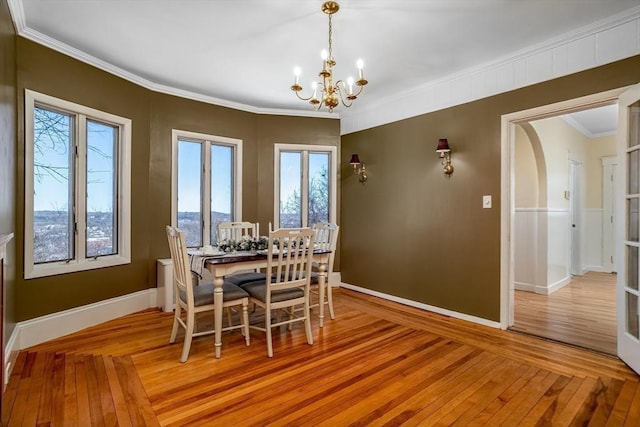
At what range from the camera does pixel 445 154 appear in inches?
150

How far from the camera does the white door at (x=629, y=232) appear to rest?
2461 millimetres

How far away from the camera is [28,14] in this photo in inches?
104

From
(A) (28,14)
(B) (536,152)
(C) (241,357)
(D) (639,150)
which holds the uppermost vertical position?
(A) (28,14)

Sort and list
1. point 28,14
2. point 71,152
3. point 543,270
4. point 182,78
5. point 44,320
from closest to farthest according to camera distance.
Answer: point 28,14
point 44,320
point 71,152
point 182,78
point 543,270

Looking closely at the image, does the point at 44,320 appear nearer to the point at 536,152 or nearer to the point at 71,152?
the point at 71,152

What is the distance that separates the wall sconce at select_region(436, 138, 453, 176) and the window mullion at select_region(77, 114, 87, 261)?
370cm

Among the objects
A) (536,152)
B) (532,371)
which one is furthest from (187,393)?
(536,152)

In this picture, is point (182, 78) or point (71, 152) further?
point (182, 78)

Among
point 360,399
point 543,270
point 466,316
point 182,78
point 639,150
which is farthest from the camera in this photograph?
point 543,270

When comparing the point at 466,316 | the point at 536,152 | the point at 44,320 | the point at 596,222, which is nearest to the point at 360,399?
the point at 466,316

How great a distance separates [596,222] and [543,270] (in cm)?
280

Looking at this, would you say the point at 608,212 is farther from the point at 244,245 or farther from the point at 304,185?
the point at 244,245

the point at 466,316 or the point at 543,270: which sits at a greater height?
the point at 543,270

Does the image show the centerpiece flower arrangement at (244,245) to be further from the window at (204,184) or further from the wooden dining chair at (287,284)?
the window at (204,184)
